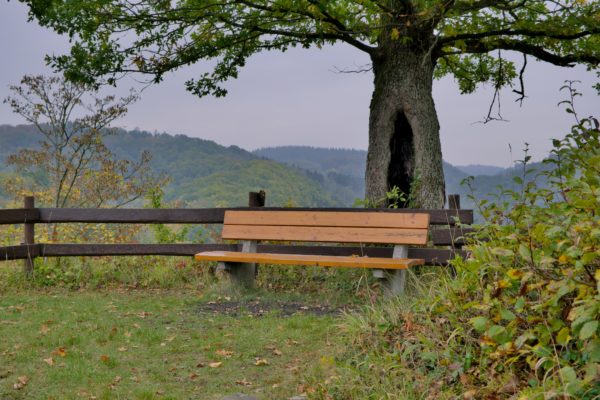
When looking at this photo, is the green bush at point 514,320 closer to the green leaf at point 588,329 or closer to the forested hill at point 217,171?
the green leaf at point 588,329

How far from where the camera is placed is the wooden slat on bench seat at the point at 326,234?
7848mm

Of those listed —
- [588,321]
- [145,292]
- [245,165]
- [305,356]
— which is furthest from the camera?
[245,165]

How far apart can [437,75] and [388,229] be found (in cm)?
683

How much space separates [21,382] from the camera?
5004 millimetres

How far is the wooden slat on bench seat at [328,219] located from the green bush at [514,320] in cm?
291

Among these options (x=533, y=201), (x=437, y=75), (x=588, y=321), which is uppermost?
(x=437, y=75)

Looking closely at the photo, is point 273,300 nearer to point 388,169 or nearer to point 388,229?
point 388,229

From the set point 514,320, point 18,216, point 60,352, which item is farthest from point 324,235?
point 514,320

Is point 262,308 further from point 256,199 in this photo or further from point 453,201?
point 453,201

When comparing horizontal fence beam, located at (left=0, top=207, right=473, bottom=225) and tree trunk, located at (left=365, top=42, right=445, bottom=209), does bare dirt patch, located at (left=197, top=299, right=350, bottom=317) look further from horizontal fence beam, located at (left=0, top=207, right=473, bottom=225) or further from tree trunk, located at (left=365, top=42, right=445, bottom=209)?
tree trunk, located at (left=365, top=42, right=445, bottom=209)

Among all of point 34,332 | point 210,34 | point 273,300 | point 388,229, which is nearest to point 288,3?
point 210,34

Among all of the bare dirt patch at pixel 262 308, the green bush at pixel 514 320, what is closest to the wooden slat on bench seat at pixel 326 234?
the bare dirt patch at pixel 262 308

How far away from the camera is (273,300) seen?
308 inches

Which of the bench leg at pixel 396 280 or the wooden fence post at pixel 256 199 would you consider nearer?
the bench leg at pixel 396 280
